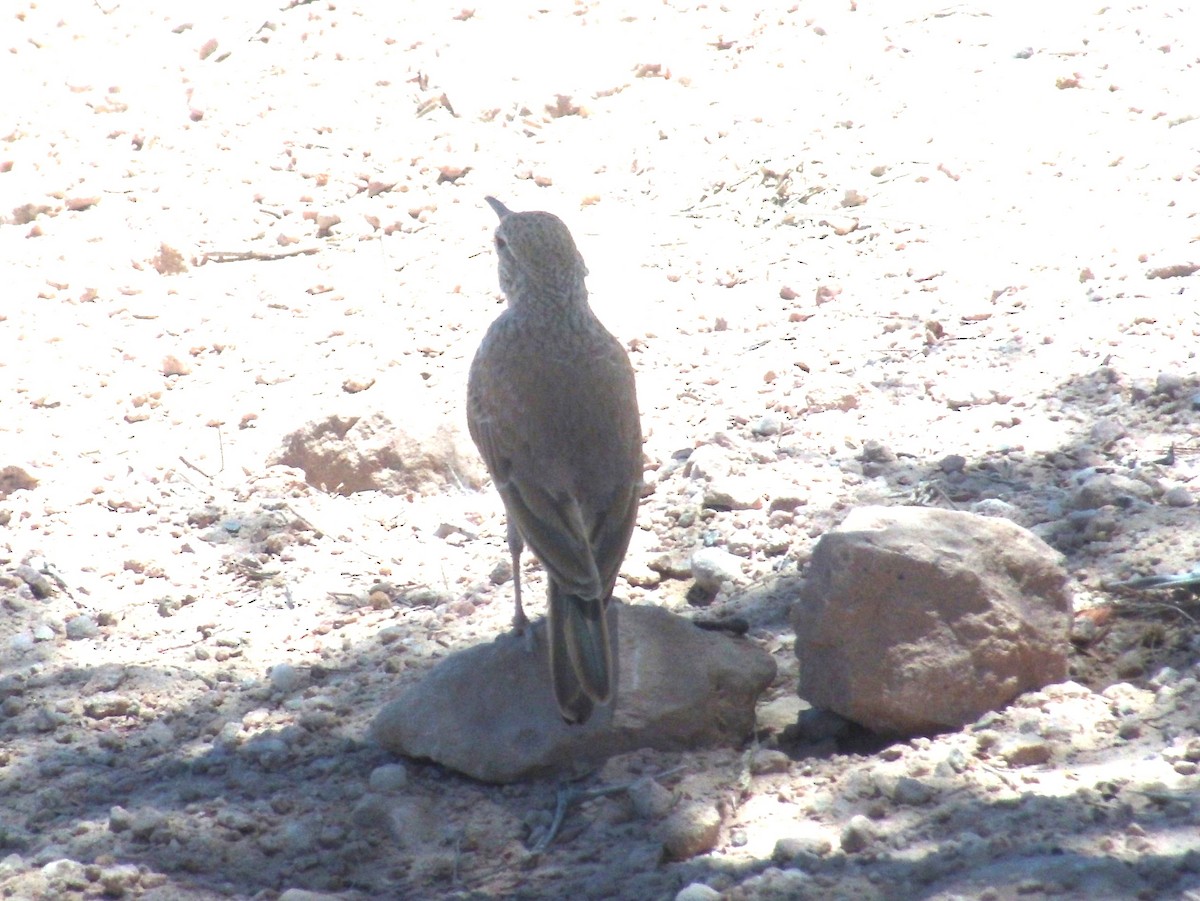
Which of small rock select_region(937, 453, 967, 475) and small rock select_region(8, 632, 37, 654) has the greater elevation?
small rock select_region(937, 453, 967, 475)

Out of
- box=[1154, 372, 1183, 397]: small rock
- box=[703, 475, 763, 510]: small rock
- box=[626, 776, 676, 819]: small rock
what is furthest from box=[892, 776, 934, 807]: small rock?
box=[1154, 372, 1183, 397]: small rock

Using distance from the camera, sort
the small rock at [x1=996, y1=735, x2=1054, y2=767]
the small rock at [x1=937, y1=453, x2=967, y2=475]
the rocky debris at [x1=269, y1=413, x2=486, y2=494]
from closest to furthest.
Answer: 1. the small rock at [x1=996, y1=735, x2=1054, y2=767]
2. the small rock at [x1=937, y1=453, x2=967, y2=475]
3. the rocky debris at [x1=269, y1=413, x2=486, y2=494]

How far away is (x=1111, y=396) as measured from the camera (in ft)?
18.4

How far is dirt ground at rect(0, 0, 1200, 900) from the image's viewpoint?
401 centimetres

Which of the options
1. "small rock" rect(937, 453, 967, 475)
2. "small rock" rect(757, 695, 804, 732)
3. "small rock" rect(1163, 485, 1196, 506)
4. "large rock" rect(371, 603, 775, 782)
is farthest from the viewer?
"small rock" rect(937, 453, 967, 475)

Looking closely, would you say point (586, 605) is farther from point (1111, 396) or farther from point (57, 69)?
point (57, 69)

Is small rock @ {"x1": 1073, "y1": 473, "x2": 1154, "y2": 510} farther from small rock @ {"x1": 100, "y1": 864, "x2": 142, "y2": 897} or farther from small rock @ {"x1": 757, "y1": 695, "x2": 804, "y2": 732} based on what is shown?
small rock @ {"x1": 100, "y1": 864, "x2": 142, "y2": 897}

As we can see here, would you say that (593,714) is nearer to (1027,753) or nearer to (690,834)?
(690,834)

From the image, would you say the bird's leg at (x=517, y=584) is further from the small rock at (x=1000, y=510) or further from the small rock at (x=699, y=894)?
the small rock at (x=1000, y=510)

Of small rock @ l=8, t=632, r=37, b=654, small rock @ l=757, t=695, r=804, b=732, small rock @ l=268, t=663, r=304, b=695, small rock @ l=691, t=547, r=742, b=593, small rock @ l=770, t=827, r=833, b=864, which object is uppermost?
small rock @ l=691, t=547, r=742, b=593

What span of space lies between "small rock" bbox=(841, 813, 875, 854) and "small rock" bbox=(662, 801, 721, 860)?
0.35 m

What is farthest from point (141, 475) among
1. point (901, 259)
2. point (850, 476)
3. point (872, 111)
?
point (872, 111)

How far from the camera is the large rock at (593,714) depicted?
4348 millimetres

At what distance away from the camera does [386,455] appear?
235 inches
